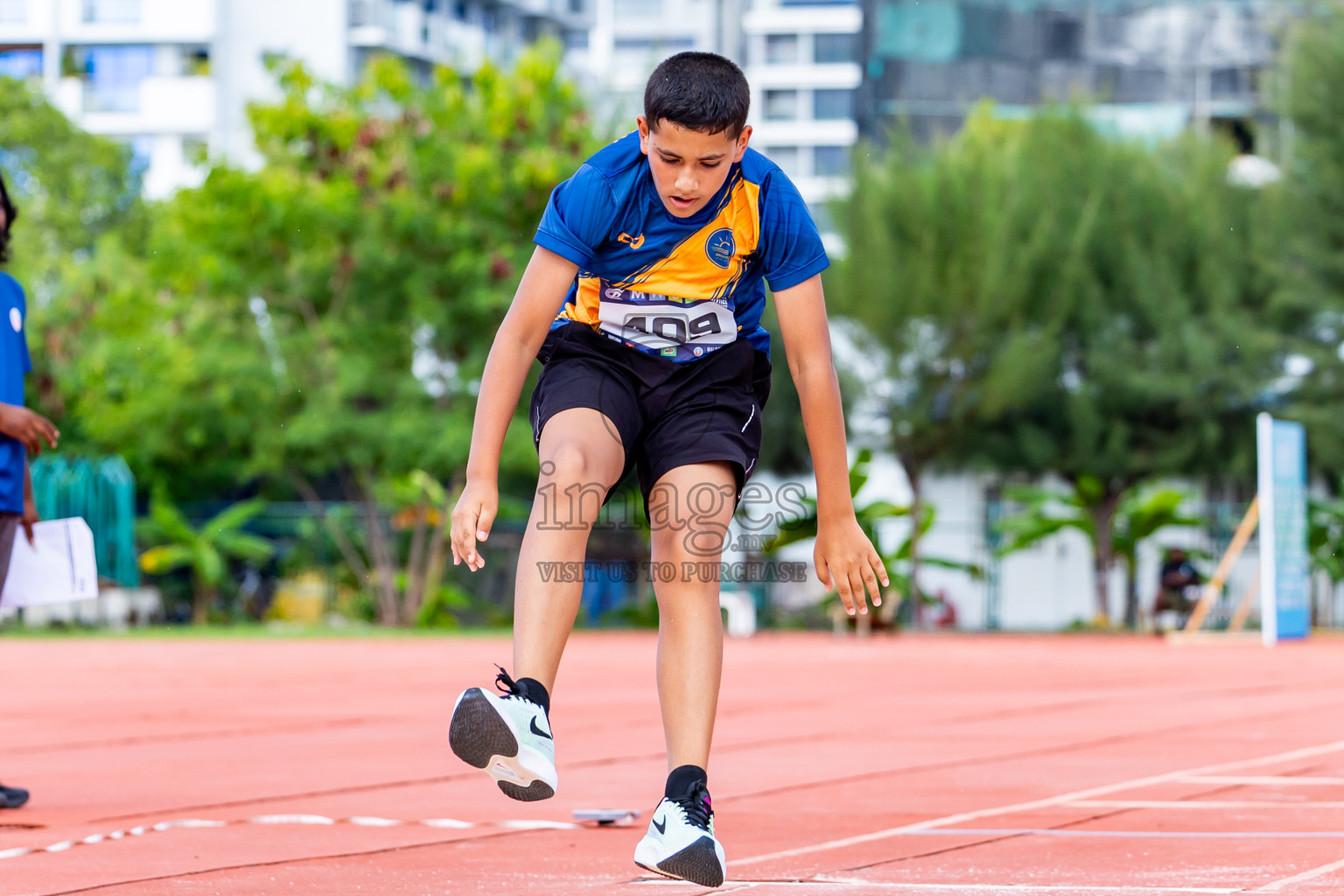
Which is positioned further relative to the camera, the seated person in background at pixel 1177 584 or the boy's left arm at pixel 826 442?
the seated person in background at pixel 1177 584

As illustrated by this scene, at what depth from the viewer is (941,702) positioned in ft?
30.0

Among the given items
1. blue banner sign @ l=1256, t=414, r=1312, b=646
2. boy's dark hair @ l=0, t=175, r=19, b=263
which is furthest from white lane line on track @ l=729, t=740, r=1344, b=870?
blue banner sign @ l=1256, t=414, r=1312, b=646

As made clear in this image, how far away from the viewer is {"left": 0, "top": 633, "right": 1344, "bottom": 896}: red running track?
3615 millimetres

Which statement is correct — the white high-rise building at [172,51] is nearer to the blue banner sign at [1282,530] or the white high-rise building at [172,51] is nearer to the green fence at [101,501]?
the green fence at [101,501]

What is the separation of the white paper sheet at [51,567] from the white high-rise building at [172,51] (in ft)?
167

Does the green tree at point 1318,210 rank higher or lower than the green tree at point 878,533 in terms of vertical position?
higher

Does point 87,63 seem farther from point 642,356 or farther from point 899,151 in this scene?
point 642,356

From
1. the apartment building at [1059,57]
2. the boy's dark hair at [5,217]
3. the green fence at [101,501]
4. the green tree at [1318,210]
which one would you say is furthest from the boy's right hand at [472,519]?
the apartment building at [1059,57]

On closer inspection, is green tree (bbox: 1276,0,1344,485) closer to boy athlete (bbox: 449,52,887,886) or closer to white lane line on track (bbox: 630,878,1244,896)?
boy athlete (bbox: 449,52,887,886)

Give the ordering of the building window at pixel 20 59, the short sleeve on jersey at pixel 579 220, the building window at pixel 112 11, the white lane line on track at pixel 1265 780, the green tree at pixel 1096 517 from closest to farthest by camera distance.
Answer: the short sleeve on jersey at pixel 579 220 → the white lane line on track at pixel 1265 780 → the green tree at pixel 1096 517 → the building window at pixel 20 59 → the building window at pixel 112 11

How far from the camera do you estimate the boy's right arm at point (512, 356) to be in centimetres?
347

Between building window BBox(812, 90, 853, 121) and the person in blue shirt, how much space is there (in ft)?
235

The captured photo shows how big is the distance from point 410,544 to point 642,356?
64.1ft

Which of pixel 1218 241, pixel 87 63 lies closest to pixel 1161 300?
pixel 1218 241
